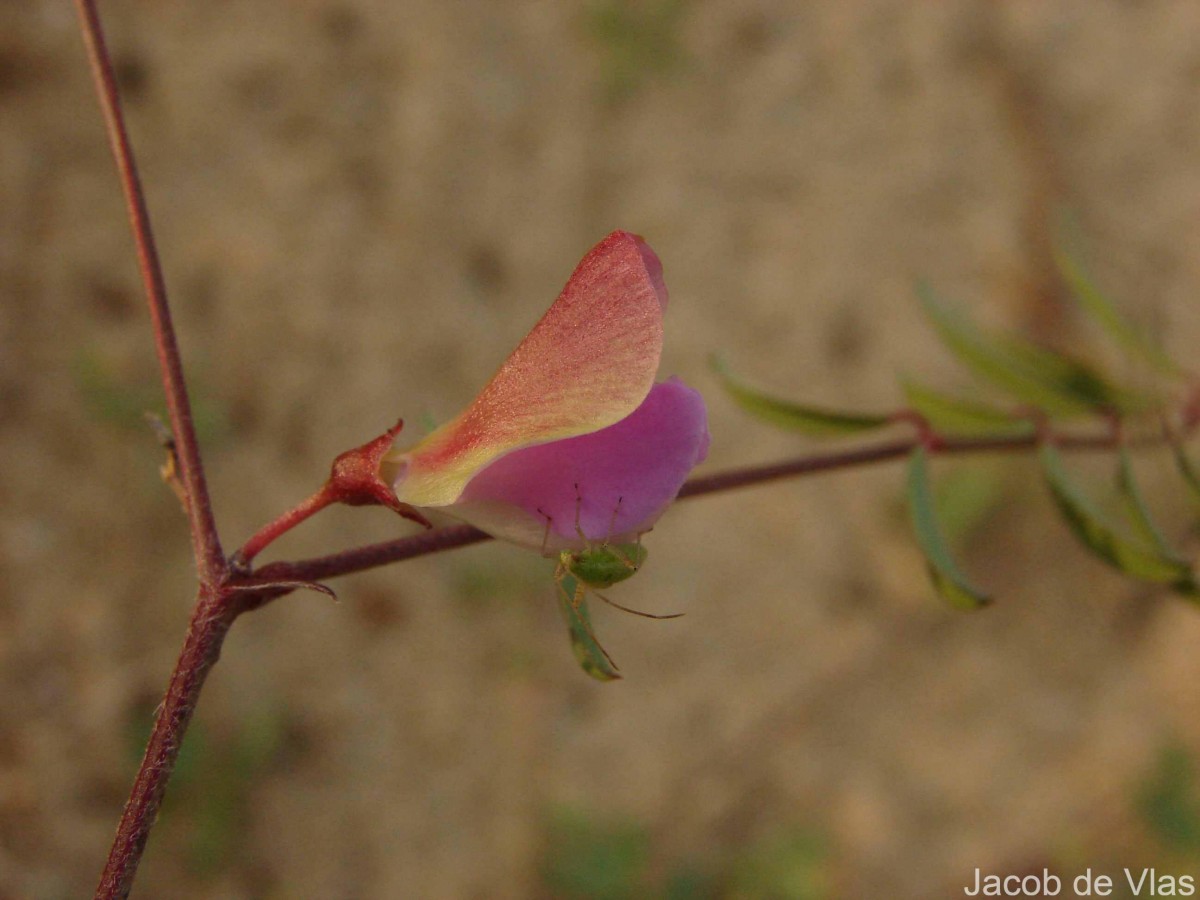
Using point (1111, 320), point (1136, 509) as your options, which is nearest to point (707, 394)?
point (1111, 320)

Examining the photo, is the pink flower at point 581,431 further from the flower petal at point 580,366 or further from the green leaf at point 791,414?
the green leaf at point 791,414

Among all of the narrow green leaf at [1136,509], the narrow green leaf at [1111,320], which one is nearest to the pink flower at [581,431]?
the narrow green leaf at [1136,509]

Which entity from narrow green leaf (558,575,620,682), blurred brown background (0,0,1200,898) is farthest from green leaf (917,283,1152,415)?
blurred brown background (0,0,1200,898)

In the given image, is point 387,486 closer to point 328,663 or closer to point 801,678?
point 328,663

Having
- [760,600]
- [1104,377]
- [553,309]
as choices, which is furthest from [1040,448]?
[760,600]

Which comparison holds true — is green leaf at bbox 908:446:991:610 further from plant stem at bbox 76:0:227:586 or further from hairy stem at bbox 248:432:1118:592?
plant stem at bbox 76:0:227:586

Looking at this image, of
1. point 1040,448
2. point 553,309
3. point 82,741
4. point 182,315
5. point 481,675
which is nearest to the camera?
point 553,309

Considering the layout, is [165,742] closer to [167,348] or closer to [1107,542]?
[167,348]

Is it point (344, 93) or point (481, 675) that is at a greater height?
point (344, 93)

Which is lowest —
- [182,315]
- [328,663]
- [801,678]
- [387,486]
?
[801,678]
